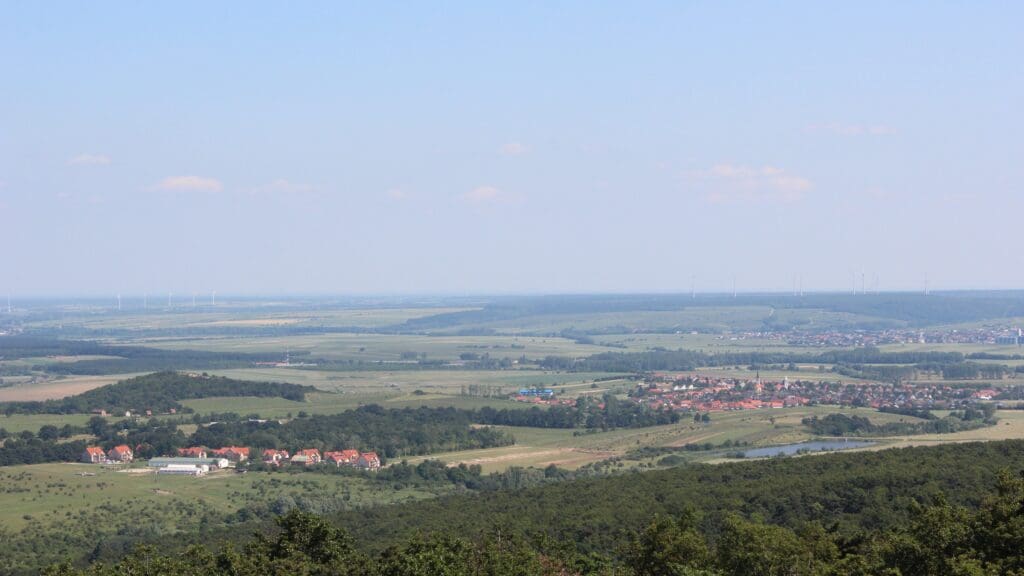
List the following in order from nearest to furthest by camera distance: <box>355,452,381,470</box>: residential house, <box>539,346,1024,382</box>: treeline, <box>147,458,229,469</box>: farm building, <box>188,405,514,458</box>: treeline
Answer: <box>147,458,229,469</box>: farm building
<box>355,452,381,470</box>: residential house
<box>188,405,514,458</box>: treeline
<box>539,346,1024,382</box>: treeline

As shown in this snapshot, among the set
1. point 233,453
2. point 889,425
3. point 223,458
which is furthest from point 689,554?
point 889,425

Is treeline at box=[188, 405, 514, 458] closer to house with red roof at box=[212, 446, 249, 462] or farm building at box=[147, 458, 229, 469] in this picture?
house with red roof at box=[212, 446, 249, 462]

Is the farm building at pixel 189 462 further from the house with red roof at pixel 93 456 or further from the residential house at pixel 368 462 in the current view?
the residential house at pixel 368 462

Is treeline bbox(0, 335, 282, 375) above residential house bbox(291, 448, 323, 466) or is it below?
above

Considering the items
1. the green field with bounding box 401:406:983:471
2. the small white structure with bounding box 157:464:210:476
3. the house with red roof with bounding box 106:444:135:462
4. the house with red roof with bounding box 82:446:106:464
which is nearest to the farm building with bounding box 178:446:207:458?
→ the house with red roof with bounding box 106:444:135:462

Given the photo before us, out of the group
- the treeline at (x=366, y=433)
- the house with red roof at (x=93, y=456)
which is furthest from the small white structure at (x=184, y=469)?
Result: the treeline at (x=366, y=433)

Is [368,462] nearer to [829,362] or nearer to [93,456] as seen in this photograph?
[93,456]

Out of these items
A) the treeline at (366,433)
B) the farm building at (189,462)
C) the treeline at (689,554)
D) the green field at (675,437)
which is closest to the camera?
the treeline at (689,554)
